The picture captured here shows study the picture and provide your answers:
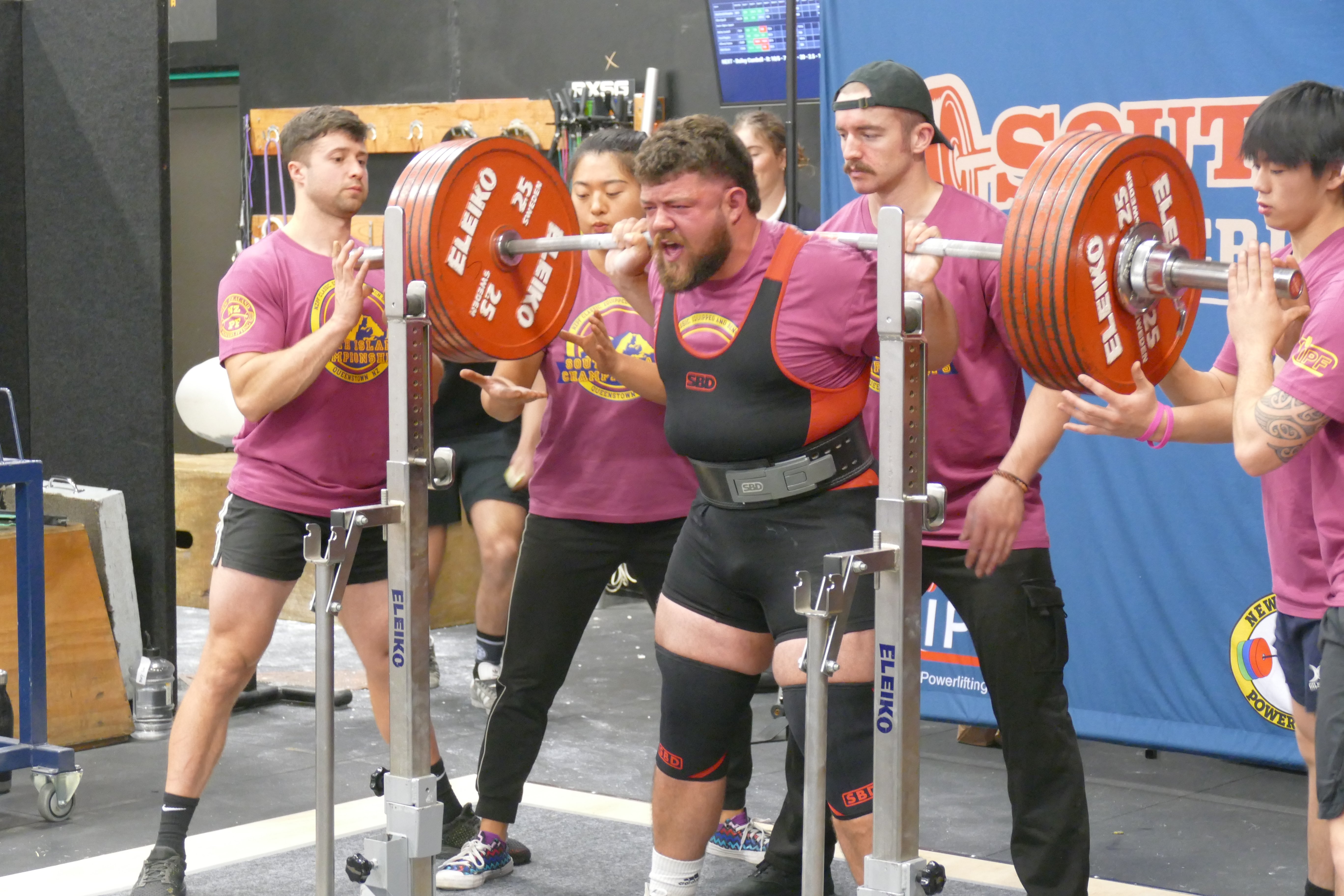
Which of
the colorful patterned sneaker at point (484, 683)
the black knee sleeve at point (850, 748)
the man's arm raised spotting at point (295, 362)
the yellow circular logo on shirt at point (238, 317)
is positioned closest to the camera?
the black knee sleeve at point (850, 748)

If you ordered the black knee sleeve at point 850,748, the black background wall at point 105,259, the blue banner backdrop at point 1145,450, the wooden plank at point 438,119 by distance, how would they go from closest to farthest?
1. the black knee sleeve at point 850,748
2. the blue banner backdrop at point 1145,450
3. the black background wall at point 105,259
4. the wooden plank at point 438,119

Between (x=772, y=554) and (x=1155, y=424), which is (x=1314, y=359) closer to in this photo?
(x=1155, y=424)

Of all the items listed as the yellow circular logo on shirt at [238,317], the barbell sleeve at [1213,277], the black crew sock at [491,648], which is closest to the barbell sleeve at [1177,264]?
the barbell sleeve at [1213,277]

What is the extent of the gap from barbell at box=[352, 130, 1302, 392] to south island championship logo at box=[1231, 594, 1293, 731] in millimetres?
1854

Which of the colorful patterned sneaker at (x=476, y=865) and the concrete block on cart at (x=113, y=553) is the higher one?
the concrete block on cart at (x=113, y=553)

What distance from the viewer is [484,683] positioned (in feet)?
16.5

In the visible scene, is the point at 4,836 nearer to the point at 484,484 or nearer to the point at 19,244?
the point at 484,484

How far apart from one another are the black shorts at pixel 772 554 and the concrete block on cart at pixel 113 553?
2.56 meters

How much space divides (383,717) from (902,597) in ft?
5.29

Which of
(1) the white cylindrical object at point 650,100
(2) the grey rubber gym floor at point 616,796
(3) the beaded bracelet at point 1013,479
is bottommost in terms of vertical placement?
(2) the grey rubber gym floor at point 616,796

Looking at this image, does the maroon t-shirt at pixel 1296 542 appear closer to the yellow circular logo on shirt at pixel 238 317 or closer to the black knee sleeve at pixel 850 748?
the black knee sleeve at pixel 850 748

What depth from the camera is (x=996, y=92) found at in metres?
4.43

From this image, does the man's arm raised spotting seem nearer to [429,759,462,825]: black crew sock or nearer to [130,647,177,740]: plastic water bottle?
[429,759,462,825]: black crew sock

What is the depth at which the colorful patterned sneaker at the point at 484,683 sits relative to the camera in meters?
4.99
